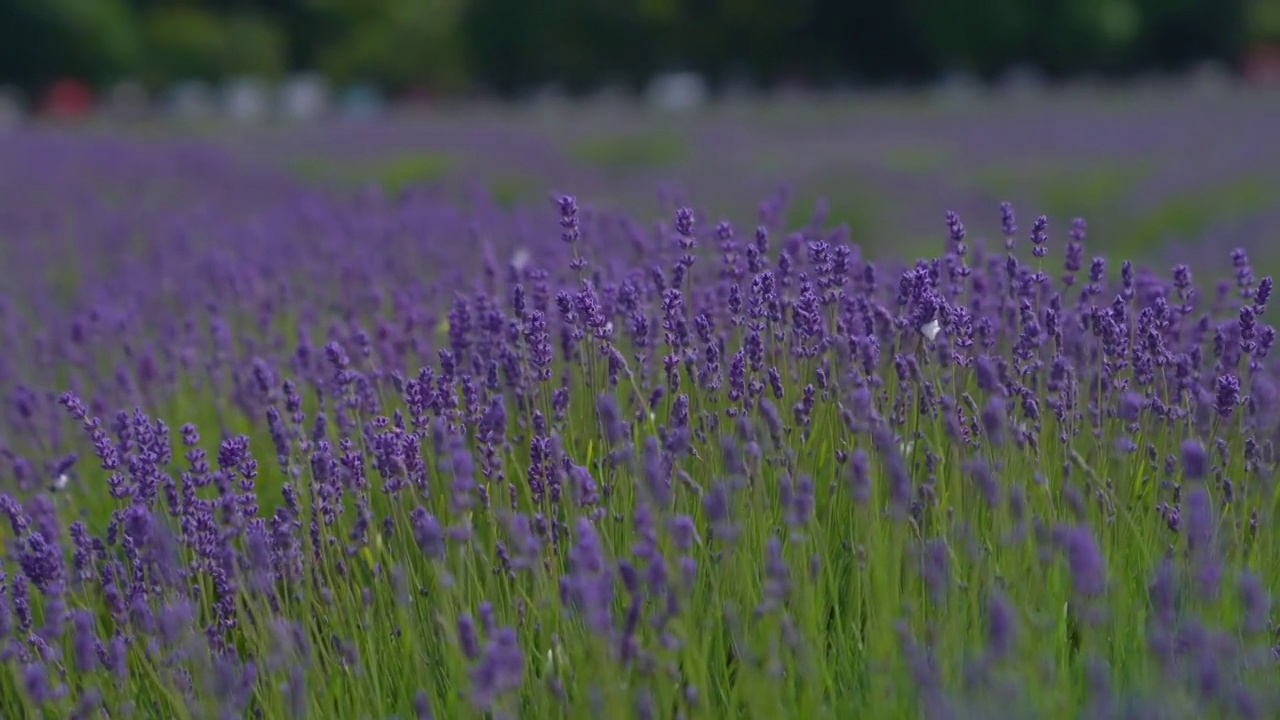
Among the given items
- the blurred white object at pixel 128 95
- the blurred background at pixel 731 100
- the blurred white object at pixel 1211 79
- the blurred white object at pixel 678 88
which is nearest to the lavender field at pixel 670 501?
the blurred background at pixel 731 100

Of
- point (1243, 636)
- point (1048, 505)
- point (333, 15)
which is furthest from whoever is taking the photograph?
point (333, 15)

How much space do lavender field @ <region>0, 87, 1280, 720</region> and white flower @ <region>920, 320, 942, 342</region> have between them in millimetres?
15

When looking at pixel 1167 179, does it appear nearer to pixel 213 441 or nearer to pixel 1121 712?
pixel 213 441

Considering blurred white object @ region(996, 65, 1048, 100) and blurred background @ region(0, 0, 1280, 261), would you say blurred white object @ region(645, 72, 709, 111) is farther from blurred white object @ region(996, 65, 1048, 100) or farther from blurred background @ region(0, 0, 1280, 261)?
blurred white object @ region(996, 65, 1048, 100)

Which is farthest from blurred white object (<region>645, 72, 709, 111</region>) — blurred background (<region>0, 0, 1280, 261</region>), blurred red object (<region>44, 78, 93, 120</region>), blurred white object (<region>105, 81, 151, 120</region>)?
blurred red object (<region>44, 78, 93, 120</region>)

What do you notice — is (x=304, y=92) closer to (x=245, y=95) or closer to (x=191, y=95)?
(x=245, y=95)

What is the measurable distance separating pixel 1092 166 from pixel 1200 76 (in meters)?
15.7

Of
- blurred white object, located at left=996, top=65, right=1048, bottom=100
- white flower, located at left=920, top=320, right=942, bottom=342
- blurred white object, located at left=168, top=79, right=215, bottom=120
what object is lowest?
blurred white object, located at left=168, top=79, right=215, bottom=120

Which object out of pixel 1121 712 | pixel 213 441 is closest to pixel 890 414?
pixel 1121 712

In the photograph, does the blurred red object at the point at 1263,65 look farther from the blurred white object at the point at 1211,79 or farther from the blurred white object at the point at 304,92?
the blurred white object at the point at 304,92

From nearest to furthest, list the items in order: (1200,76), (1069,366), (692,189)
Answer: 1. (1069,366)
2. (692,189)
3. (1200,76)

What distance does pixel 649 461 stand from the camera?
6.35ft

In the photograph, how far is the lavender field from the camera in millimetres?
1902

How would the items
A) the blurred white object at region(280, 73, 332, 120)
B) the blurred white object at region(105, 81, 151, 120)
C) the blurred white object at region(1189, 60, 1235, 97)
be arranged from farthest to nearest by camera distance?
1. the blurred white object at region(280, 73, 332, 120)
2. the blurred white object at region(105, 81, 151, 120)
3. the blurred white object at region(1189, 60, 1235, 97)
